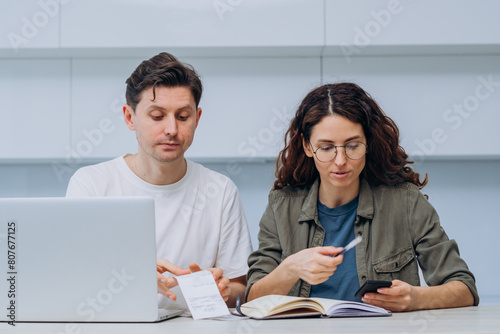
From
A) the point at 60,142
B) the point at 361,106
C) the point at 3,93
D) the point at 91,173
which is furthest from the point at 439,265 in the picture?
the point at 3,93

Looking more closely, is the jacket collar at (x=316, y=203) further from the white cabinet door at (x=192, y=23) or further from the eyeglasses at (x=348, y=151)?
the white cabinet door at (x=192, y=23)

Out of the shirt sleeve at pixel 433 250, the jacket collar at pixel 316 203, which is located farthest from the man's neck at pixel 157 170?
the shirt sleeve at pixel 433 250

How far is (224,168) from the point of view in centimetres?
275

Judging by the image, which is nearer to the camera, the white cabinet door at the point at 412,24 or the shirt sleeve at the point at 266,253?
the shirt sleeve at the point at 266,253

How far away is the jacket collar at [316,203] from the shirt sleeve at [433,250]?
0.38 ft

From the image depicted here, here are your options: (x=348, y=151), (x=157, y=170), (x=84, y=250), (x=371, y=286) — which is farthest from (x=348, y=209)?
(x=84, y=250)

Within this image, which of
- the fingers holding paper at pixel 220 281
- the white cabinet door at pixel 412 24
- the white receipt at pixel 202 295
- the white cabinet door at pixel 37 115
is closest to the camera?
the white receipt at pixel 202 295

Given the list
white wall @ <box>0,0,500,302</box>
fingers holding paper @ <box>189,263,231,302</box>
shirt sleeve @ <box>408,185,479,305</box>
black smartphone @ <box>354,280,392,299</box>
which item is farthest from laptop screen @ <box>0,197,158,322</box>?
white wall @ <box>0,0,500,302</box>

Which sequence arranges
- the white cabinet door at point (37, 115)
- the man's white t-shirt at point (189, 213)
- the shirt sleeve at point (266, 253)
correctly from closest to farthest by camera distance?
the shirt sleeve at point (266, 253), the man's white t-shirt at point (189, 213), the white cabinet door at point (37, 115)

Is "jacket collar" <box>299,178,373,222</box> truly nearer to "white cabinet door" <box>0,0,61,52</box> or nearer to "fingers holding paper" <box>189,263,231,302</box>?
"fingers holding paper" <box>189,263,231,302</box>

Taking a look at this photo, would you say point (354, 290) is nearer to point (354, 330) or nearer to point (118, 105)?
point (354, 330)

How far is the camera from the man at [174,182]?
1707mm

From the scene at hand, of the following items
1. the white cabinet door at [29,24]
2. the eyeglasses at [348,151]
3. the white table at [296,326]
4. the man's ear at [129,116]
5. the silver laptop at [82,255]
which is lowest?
the white table at [296,326]

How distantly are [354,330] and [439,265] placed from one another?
0.61 metres
